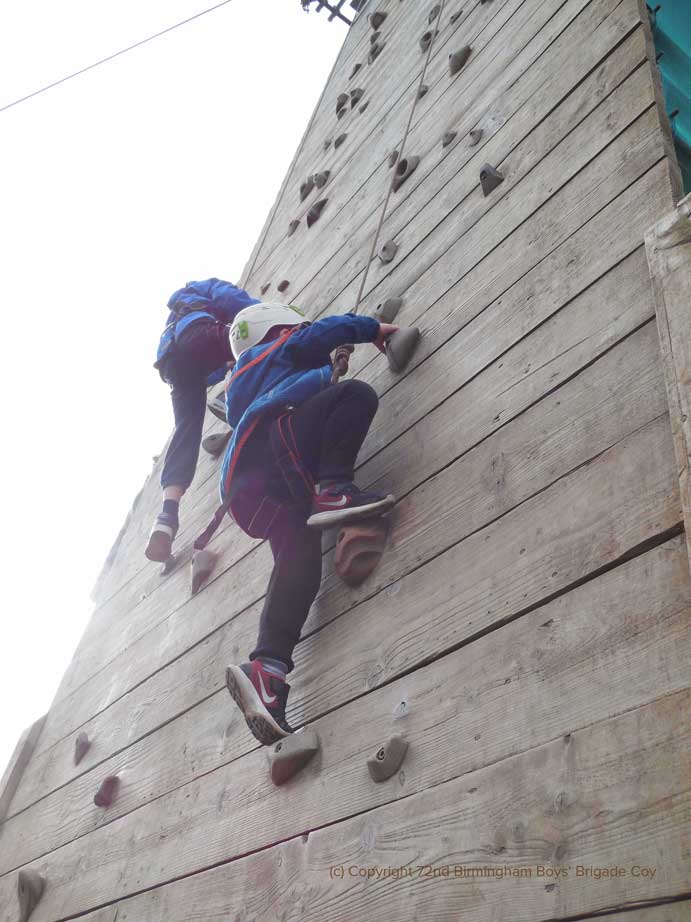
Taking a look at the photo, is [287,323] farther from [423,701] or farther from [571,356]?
[423,701]

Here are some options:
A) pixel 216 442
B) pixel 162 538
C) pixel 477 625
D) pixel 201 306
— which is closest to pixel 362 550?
pixel 477 625

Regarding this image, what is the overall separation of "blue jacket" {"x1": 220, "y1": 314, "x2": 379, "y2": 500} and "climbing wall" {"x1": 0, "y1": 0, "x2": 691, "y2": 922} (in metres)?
0.15

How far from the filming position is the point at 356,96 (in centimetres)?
423

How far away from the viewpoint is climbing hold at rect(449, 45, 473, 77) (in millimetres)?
2916

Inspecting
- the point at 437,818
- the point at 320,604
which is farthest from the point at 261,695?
the point at 437,818

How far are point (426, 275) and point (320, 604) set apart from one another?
862 mm

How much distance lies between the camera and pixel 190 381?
3.18 meters

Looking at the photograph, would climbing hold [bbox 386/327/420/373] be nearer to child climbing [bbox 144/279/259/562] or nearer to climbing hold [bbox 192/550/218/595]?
climbing hold [bbox 192/550/218/595]

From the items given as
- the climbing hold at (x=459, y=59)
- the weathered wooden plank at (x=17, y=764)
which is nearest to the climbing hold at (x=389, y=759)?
the weathered wooden plank at (x=17, y=764)

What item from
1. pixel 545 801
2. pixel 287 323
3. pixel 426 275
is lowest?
pixel 545 801

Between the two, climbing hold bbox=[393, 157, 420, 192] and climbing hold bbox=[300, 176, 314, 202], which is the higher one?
climbing hold bbox=[300, 176, 314, 202]

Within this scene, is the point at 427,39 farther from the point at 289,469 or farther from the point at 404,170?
the point at 289,469

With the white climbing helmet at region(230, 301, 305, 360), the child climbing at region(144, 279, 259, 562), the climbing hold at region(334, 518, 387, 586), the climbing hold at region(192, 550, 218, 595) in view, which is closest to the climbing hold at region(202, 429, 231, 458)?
the child climbing at region(144, 279, 259, 562)

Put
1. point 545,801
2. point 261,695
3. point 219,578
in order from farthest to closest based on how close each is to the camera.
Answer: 1. point 219,578
2. point 261,695
3. point 545,801
